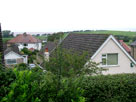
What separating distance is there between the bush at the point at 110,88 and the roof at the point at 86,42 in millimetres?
7034

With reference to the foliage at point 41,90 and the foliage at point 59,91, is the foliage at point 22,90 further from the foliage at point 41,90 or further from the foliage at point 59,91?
the foliage at point 59,91

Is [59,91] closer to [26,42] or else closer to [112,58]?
[112,58]

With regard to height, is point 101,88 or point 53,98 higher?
point 53,98

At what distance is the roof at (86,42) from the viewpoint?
15.1m

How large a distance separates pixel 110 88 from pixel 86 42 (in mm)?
9930

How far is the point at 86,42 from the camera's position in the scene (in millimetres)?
16703

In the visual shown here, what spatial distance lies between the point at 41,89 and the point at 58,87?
34 centimetres

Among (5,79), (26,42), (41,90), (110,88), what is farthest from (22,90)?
(26,42)

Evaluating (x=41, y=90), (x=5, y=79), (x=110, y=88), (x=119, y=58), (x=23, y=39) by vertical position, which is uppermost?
(x=23, y=39)

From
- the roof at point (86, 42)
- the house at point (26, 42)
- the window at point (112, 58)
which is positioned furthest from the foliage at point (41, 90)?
the house at point (26, 42)

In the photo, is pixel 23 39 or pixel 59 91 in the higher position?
pixel 23 39

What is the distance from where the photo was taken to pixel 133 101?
7.34 meters

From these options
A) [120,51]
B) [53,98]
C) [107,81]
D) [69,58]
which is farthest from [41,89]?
[120,51]

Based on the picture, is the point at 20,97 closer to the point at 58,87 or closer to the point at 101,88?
the point at 58,87
